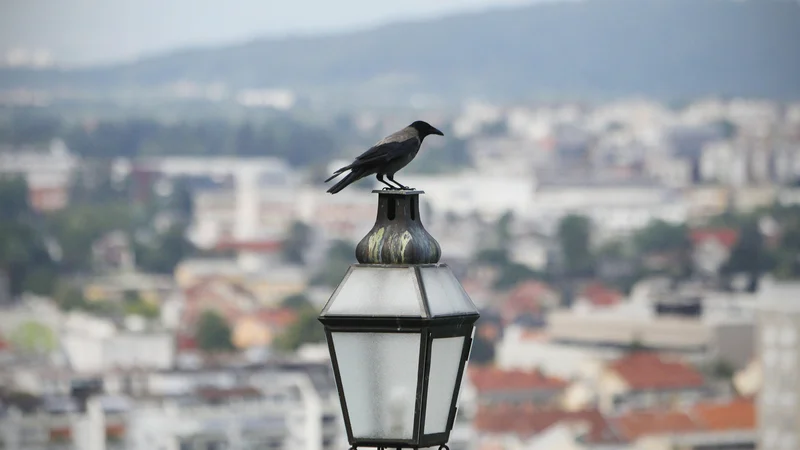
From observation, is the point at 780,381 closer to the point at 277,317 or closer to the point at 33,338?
the point at 33,338

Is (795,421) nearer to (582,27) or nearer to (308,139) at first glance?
(308,139)

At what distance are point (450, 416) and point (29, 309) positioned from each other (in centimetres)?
5097

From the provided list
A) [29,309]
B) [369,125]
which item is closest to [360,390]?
[29,309]

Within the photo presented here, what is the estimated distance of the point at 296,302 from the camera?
5422 cm

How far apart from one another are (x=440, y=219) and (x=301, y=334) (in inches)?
1068

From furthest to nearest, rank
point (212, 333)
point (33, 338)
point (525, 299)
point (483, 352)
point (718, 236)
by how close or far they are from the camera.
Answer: point (718, 236)
point (525, 299)
point (33, 338)
point (212, 333)
point (483, 352)

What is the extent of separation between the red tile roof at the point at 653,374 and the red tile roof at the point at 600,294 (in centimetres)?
959

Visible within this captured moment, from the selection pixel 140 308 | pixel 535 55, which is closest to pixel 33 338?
pixel 140 308

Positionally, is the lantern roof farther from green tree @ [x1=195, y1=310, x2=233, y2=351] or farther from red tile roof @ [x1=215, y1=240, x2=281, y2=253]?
red tile roof @ [x1=215, y1=240, x2=281, y2=253]

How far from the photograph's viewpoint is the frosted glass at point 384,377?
2.13 m

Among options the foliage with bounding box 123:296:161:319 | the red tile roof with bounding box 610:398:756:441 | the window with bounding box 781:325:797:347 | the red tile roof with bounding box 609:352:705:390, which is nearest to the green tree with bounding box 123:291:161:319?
the foliage with bounding box 123:296:161:319

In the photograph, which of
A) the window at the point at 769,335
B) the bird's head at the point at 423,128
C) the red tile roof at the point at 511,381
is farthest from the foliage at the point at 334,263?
the bird's head at the point at 423,128

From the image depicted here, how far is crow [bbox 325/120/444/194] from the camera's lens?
2.26 meters

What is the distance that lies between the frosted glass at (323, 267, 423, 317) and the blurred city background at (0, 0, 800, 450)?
25667 millimetres
